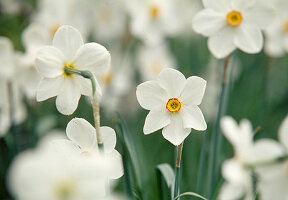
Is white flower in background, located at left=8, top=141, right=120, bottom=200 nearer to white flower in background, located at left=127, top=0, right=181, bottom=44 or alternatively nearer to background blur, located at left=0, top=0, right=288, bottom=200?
background blur, located at left=0, top=0, right=288, bottom=200

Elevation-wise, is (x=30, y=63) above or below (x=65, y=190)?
below

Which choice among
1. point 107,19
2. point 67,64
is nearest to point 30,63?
point 67,64

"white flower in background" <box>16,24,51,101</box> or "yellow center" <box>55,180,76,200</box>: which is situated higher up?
"yellow center" <box>55,180,76,200</box>

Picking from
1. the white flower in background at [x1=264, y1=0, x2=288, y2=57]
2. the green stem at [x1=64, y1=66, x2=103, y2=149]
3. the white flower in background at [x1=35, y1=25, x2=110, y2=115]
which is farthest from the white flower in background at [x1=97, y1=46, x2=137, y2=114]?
the green stem at [x1=64, y1=66, x2=103, y2=149]

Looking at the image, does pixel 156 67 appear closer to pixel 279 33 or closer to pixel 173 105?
pixel 279 33

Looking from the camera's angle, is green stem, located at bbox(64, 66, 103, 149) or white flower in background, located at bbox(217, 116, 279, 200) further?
green stem, located at bbox(64, 66, 103, 149)

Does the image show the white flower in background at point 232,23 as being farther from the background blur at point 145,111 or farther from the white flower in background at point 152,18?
the white flower in background at point 152,18

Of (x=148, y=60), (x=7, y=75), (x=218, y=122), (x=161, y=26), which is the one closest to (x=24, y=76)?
(x=7, y=75)

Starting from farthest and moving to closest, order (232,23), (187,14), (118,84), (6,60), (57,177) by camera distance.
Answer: (187,14) < (118,84) < (6,60) < (232,23) < (57,177)
